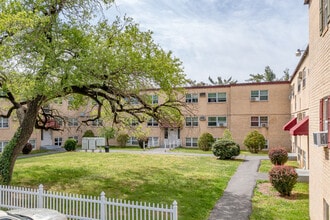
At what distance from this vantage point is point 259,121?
34438 mm

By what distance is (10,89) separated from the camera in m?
12.3

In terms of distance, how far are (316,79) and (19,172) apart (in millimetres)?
17090

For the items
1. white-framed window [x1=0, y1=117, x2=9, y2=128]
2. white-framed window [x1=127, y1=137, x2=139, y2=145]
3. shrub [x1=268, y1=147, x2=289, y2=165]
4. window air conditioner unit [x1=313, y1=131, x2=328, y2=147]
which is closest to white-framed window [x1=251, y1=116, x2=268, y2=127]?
shrub [x1=268, y1=147, x2=289, y2=165]

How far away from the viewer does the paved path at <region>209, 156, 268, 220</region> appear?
416 inches

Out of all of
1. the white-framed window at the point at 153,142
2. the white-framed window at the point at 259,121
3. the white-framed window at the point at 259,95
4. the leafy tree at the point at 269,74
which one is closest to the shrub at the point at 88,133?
the white-framed window at the point at 153,142

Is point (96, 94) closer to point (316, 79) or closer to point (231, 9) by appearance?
point (231, 9)

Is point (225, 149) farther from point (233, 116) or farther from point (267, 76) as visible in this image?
point (267, 76)

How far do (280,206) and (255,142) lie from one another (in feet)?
66.8

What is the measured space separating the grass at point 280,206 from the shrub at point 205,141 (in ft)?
66.9

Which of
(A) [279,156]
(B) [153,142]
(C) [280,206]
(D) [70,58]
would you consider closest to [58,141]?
(B) [153,142]

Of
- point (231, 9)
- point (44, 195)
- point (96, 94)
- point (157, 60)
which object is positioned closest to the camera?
point (44, 195)

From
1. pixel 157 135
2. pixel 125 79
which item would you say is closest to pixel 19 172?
pixel 125 79

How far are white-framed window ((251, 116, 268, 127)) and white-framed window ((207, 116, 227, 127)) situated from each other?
11.7ft

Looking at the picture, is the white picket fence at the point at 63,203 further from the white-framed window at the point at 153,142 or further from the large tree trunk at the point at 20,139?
the white-framed window at the point at 153,142
